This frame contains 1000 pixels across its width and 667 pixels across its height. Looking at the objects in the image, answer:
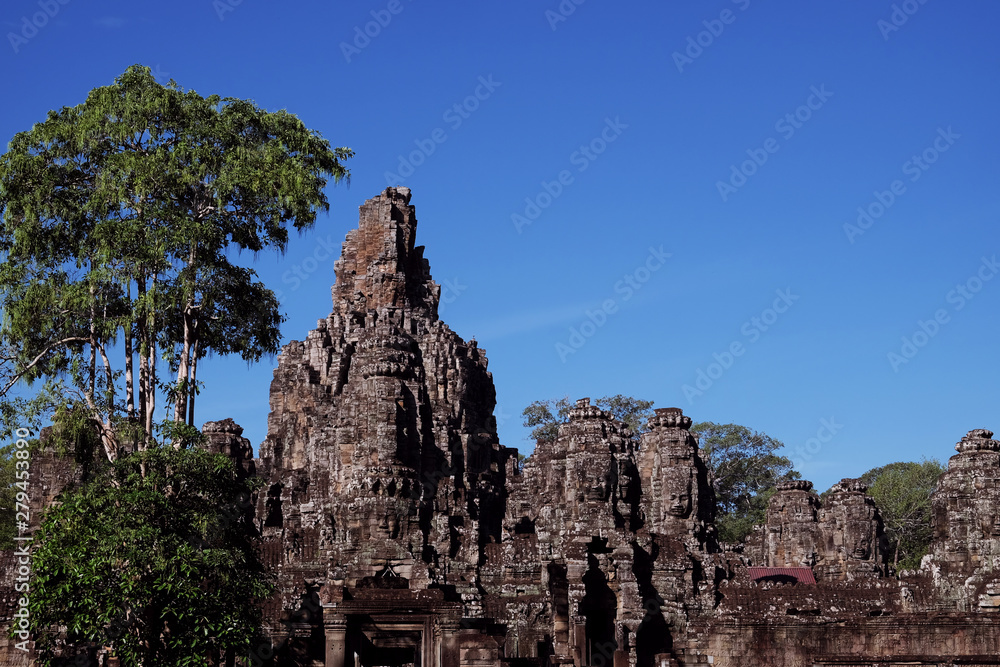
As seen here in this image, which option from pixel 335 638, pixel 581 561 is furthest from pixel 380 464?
pixel 335 638

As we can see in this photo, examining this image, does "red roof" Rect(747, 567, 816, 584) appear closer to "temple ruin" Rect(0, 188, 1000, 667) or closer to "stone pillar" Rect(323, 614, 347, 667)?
"temple ruin" Rect(0, 188, 1000, 667)

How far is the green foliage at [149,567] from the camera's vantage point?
2053 centimetres

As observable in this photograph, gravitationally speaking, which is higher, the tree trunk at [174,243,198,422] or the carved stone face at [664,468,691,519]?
the tree trunk at [174,243,198,422]

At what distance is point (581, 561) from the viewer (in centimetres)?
2892

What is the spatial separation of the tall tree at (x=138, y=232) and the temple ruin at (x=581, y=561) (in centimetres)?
311

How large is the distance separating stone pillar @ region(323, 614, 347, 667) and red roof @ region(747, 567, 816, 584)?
1988 cm

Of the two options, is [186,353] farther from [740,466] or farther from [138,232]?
[740,466]

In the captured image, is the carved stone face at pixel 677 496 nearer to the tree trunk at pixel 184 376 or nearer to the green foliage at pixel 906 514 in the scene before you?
the tree trunk at pixel 184 376

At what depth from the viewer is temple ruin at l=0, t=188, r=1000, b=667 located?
917 inches

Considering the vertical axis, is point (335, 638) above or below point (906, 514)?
below

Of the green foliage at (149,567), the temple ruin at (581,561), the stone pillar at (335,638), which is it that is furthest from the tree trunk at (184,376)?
the stone pillar at (335,638)

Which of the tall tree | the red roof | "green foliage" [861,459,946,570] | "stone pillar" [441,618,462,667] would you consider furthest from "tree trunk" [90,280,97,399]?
"green foliage" [861,459,946,570]

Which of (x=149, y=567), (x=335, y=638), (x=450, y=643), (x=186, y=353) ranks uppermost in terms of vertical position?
(x=186, y=353)

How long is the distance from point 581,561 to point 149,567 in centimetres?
1126
